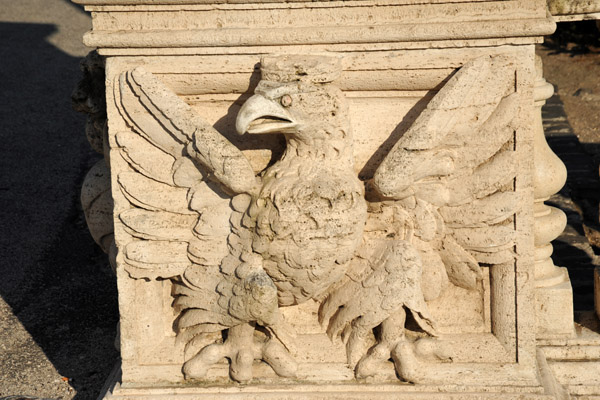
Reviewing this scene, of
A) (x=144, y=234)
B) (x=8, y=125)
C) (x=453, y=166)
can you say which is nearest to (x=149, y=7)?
(x=144, y=234)

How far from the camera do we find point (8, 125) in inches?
307

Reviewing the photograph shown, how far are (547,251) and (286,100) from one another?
1646mm

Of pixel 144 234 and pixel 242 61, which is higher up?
pixel 242 61

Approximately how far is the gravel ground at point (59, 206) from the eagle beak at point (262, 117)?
167 cm

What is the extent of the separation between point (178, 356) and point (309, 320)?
1.89ft

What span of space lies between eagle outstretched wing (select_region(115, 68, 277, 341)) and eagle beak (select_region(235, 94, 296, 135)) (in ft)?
0.58

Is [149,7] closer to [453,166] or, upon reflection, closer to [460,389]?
[453,166]

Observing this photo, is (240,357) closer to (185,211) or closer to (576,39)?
(185,211)

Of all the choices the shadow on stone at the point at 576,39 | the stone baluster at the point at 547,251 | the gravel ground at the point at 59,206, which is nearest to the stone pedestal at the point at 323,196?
the stone baluster at the point at 547,251

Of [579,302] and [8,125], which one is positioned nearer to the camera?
[579,302]

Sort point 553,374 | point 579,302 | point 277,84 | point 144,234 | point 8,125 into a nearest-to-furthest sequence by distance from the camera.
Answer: point 277,84 → point 144,234 → point 553,374 → point 579,302 → point 8,125

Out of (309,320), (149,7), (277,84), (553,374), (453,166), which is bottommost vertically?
(553,374)

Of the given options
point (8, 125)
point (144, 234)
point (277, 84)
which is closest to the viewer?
point (277, 84)

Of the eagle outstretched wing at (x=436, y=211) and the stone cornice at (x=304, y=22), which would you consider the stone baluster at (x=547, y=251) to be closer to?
the eagle outstretched wing at (x=436, y=211)
